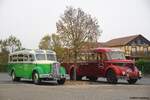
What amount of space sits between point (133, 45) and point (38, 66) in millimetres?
49001

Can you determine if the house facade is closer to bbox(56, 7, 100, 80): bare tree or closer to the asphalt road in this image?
→ bbox(56, 7, 100, 80): bare tree

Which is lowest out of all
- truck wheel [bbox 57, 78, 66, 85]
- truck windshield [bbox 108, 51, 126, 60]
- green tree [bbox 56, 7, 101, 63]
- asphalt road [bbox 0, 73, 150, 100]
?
asphalt road [bbox 0, 73, 150, 100]

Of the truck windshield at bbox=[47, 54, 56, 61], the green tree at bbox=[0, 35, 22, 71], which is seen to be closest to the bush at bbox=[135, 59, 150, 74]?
the green tree at bbox=[0, 35, 22, 71]

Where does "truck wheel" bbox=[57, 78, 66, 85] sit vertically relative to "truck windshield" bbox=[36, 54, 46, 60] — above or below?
below

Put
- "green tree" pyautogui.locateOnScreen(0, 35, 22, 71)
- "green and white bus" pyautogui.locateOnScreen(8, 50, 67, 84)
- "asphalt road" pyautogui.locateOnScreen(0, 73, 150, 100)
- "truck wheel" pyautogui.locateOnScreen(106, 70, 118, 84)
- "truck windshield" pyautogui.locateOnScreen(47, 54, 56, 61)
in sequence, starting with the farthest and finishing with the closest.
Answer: "green tree" pyautogui.locateOnScreen(0, 35, 22, 71)
"truck windshield" pyautogui.locateOnScreen(47, 54, 56, 61)
"truck wheel" pyautogui.locateOnScreen(106, 70, 118, 84)
"green and white bus" pyautogui.locateOnScreen(8, 50, 67, 84)
"asphalt road" pyautogui.locateOnScreen(0, 73, 150, 100)

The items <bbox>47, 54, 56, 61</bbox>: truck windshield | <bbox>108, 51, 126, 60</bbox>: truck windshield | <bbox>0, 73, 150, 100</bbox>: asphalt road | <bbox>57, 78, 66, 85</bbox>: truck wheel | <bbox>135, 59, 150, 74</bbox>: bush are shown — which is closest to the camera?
<bbox>0, 73, 150, 100</bbox>: asphalt road

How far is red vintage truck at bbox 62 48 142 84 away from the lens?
25.3 meters

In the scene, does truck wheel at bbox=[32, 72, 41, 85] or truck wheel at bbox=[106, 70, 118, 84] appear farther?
truck wheel at bbox=[106, 70, 118, 84]

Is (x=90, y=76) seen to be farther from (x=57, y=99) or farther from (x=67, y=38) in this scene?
(x=57, y=99)

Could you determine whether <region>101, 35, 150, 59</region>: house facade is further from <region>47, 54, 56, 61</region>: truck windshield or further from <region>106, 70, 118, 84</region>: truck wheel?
<region>47, 54, 56, 61</region>: truck windshield

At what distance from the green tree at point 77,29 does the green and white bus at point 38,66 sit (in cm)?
141

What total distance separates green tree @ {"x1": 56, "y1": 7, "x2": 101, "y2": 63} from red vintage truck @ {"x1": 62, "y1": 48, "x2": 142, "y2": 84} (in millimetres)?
1200

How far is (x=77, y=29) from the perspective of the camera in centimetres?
2623

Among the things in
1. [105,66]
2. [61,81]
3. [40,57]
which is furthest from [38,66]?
[105,66]
